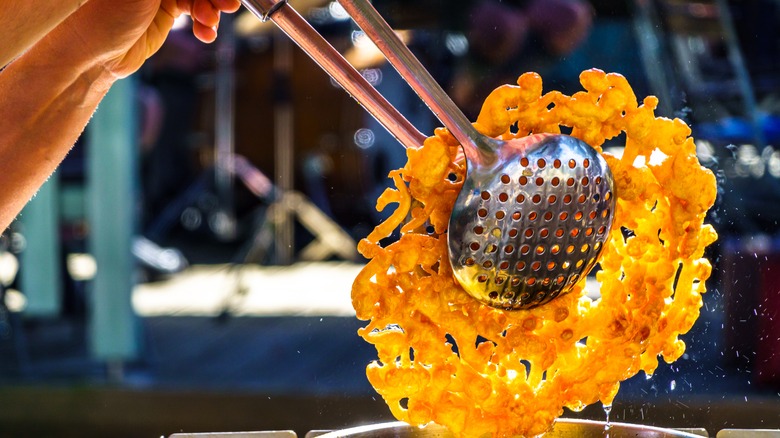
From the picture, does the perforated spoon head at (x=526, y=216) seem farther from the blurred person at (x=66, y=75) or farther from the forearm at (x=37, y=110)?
the forearm at (x=37, y=110)

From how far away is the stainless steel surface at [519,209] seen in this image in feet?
3.14

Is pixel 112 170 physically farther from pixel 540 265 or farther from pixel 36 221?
pixel 540 265

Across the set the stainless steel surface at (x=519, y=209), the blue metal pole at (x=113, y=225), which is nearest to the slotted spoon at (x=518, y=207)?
the stainless steel surface at (x=519, y=209)

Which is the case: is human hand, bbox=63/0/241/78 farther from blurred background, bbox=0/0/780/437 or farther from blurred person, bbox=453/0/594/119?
blurred person, bbox=453/0/594/119

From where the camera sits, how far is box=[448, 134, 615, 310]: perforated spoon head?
0.96m

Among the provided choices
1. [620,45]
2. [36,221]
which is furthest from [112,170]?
[620,45]

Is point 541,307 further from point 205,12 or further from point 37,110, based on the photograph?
point 37,110

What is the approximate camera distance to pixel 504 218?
96 centimetres

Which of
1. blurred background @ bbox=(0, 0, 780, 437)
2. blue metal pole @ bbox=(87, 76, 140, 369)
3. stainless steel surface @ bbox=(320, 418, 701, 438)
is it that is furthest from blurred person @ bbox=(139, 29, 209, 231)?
stainless steel surface @ bbox=(320, 418, 701, 438)

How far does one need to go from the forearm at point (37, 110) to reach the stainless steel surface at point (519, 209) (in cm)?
46

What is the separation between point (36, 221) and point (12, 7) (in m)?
2.80

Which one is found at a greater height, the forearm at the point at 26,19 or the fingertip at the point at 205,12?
the fingertip at the point at 205,12

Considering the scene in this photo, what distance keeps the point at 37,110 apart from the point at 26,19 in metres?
0.35

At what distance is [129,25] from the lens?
1.08 m
